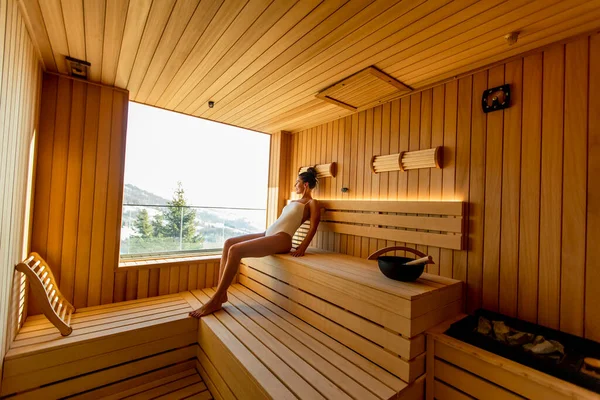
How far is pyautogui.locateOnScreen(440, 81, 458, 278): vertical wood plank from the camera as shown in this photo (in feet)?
7.14

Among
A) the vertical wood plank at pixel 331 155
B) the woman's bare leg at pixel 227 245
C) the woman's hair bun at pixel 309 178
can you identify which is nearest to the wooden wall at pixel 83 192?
the woman's bare leg at pixel 227 245

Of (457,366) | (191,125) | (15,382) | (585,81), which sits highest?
(191,125)

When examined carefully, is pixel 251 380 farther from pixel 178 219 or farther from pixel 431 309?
pixel 178 219

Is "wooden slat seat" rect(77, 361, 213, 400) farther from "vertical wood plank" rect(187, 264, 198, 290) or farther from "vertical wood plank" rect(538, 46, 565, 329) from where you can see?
"vertical wood plank" rect(538, 46, 565, 329)

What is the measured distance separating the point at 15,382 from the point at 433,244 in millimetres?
3108

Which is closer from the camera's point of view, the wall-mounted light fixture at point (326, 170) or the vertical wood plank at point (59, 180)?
the vertical wood plank at point (59, 180)

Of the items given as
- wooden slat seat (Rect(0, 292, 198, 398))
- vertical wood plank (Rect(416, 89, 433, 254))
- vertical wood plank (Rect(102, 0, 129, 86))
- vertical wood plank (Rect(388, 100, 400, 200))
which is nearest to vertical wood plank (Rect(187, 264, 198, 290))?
wooden slat seat (Rect(0, 292, 198, 398))

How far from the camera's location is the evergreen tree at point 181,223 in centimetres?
323

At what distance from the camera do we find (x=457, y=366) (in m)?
1.52

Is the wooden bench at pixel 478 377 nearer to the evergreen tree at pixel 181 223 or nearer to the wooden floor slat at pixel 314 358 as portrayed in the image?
the wooden floor slat at pixel 314 358

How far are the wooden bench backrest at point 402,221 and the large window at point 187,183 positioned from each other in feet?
4.99

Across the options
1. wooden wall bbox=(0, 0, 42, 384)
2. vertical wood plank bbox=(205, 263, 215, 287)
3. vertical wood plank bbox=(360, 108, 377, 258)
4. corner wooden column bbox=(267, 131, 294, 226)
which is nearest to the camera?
wooden wall bbox=(0, 0, 42, 384)

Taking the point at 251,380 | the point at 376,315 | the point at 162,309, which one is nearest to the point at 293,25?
the point at 376,315

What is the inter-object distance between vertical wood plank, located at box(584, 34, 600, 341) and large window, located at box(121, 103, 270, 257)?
3416 mm
